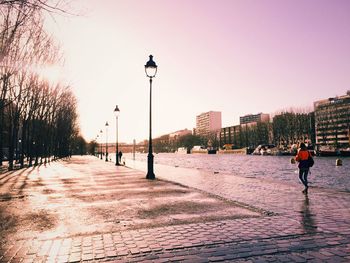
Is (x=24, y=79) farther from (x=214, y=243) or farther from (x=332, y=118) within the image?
(x=332, y=118)

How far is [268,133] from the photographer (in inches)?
5059

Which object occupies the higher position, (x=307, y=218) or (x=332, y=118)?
(x=332, y=118)

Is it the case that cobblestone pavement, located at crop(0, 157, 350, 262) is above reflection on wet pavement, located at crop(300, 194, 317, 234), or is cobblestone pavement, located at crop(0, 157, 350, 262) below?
below

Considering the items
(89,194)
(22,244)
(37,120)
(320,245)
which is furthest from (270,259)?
(37,120)

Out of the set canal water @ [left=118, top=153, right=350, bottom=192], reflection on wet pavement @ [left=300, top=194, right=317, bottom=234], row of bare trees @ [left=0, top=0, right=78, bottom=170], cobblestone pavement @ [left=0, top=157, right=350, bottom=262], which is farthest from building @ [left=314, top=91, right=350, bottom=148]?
cobblestone pavement @ [left=0, top=157, right=350, bottom=262]

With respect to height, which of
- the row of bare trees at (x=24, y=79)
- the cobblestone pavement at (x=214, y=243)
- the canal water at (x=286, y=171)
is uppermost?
the row of bare trees at (x=24, y=79)

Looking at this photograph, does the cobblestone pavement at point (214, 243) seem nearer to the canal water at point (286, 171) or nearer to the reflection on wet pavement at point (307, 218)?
the reflection on wet pavement at point (307, 218)

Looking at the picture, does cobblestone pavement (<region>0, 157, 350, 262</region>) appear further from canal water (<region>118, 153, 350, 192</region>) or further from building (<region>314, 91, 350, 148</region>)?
building (<region>314, 91, 350, 148</region>)

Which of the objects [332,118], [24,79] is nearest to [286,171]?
[24,79]

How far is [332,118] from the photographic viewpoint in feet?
396

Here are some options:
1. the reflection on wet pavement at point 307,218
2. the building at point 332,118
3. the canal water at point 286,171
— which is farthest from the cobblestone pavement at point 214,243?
the building at point 332,118

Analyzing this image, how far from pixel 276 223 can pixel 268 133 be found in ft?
414

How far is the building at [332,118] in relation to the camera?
12325cm

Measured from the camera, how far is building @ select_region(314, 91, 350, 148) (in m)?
123
